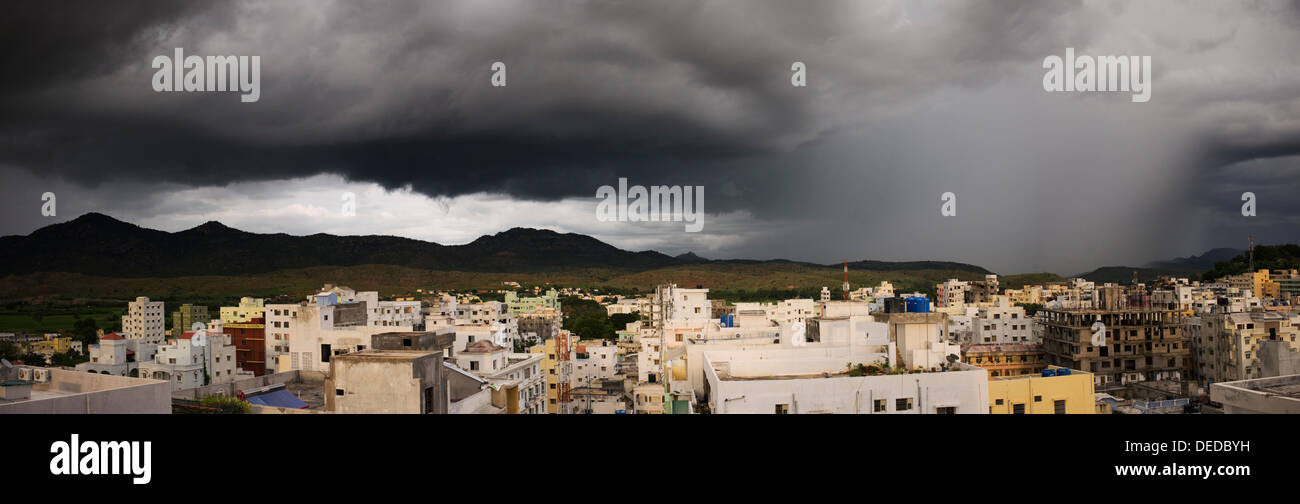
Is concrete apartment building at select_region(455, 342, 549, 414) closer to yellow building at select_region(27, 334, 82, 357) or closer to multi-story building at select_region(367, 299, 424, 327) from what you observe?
multi-story building at select_region(367, 299, 424, 327)

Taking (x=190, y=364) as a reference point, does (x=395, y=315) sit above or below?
above

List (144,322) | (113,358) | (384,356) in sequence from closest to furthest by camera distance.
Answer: (384,356) < (113,358) < (144,322)

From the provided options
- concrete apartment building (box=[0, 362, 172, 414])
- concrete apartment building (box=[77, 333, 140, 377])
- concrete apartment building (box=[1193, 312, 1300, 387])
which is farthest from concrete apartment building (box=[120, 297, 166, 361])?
concrete apartment building (box=[1193, 312, 1300, 387])

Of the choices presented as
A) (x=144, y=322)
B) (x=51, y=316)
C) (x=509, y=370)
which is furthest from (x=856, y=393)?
(x=51, y=316)

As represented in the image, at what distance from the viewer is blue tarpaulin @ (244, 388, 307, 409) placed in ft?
36.2

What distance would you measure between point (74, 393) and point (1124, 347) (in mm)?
24204

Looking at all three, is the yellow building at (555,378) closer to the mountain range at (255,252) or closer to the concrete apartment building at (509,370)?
the concrete apartment building at (509,370)

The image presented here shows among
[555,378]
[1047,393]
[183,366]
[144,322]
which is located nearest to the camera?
[1047,393]

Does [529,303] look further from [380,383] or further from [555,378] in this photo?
[380,383]

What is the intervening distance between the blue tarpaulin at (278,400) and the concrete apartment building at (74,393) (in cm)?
387

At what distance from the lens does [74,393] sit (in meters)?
6.45
